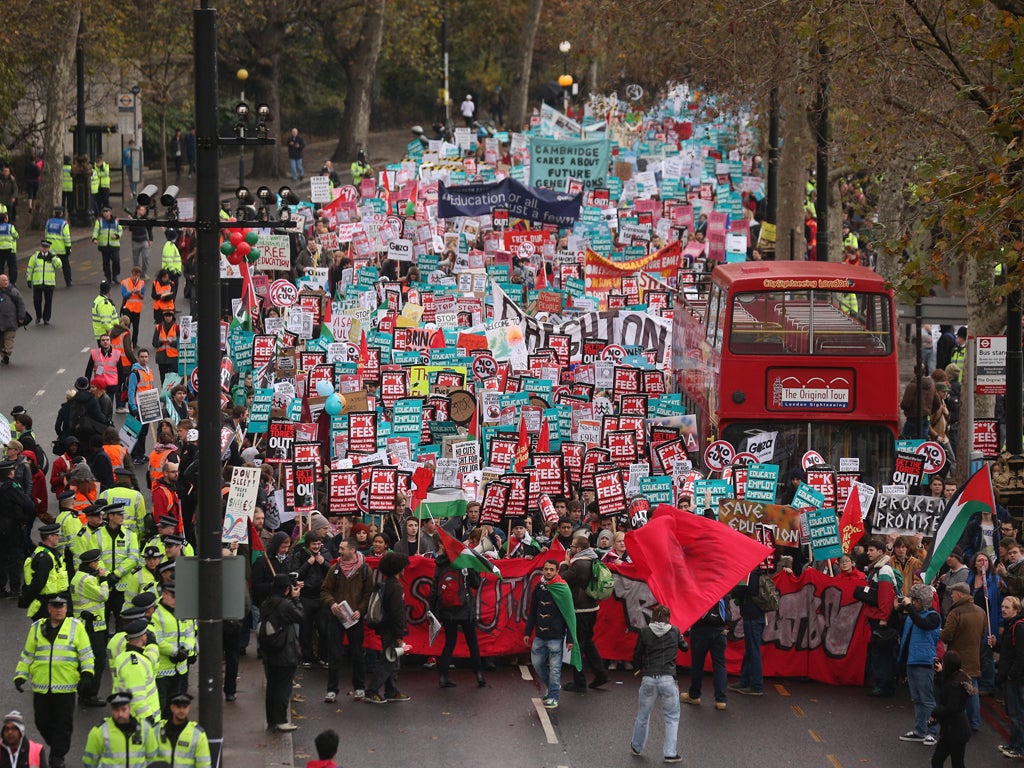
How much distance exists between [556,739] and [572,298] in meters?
15.1

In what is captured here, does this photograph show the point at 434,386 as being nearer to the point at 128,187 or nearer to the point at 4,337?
the point at 4,337

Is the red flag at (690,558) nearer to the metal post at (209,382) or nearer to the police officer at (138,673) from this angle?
the metal post at (209,382)

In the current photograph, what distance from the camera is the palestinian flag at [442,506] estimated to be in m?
16.8

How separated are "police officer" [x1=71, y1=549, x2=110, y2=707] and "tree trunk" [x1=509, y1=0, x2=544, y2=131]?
47.0 m

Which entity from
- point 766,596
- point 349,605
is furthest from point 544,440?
point 349,605

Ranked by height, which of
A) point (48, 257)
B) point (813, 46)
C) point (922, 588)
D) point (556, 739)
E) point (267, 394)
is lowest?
point (556, 739)

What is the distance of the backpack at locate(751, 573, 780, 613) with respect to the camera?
14.8m

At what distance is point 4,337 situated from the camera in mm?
27453

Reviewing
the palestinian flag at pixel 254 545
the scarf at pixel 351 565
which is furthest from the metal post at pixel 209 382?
the palestinian flag at pixel 254 545

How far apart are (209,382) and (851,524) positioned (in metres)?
7.33

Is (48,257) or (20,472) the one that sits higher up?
(48,257)

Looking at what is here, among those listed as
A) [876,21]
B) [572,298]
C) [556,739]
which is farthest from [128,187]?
[556,739]

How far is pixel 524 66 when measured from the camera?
6131 centimetres

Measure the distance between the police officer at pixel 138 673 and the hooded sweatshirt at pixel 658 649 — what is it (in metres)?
3.83
